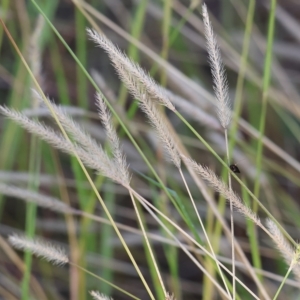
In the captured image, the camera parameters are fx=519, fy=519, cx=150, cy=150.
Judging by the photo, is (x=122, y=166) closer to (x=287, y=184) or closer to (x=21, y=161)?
(x=21, y=161)

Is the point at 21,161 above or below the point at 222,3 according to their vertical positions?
below

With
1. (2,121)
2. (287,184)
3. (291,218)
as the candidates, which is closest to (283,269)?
(291,218)

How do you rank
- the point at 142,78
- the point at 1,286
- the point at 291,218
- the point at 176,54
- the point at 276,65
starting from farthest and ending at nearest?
the point at 176,54 < the point at 276,65 < the point at 291,218 < the point at 1,286 < the point at 142,78

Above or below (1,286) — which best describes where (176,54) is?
above

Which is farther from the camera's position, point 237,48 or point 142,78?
point 237,48

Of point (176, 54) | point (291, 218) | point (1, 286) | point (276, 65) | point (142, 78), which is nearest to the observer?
point (142, 78)

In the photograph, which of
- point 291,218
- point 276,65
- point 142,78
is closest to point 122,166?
point 142,78

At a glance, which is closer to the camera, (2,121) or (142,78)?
(142,78)

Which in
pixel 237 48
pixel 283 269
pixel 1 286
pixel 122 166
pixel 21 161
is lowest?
pixel 1 286

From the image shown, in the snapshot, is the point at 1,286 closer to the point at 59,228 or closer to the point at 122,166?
the point at 59,228
